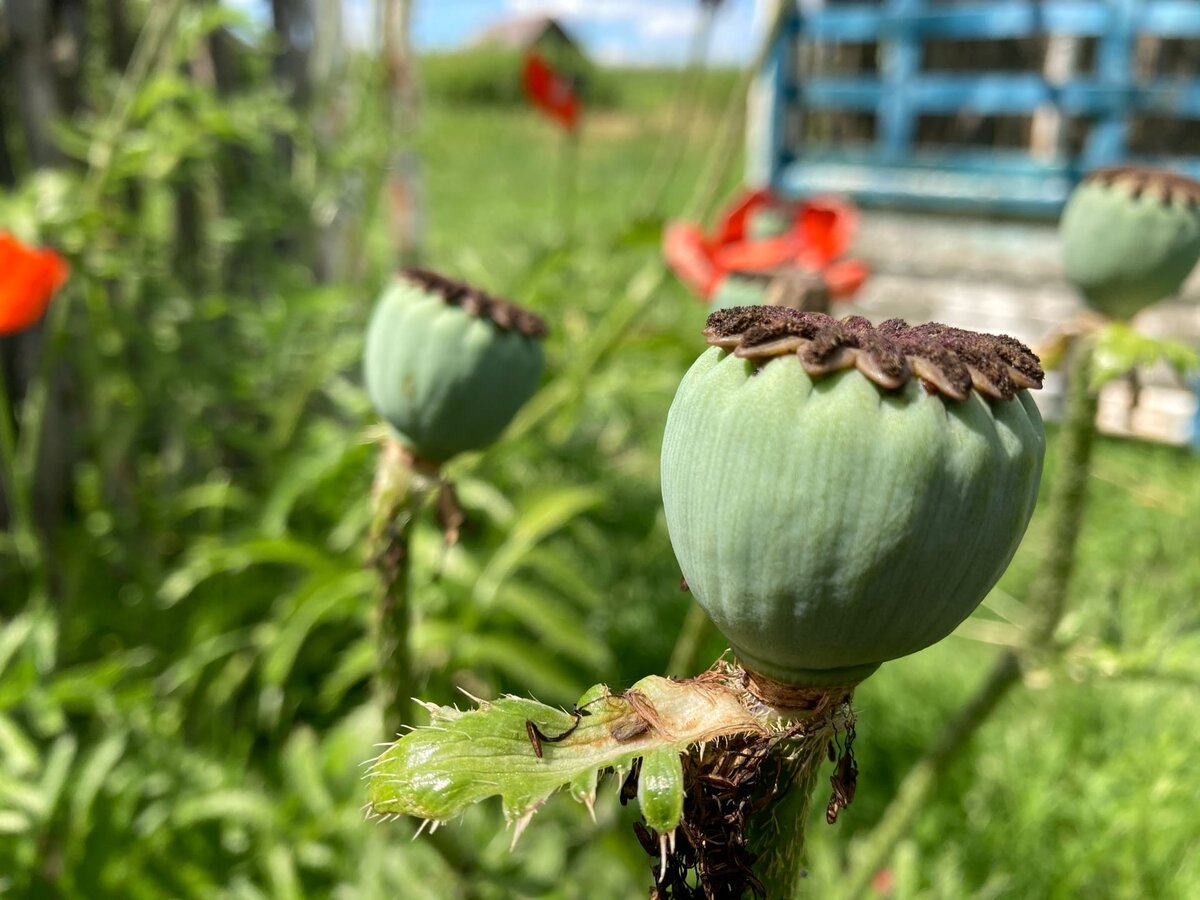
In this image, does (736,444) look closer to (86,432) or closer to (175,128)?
(175,128)

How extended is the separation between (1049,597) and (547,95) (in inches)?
90.7

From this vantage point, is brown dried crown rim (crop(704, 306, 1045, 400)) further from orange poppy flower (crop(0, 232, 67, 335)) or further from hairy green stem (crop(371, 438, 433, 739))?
orange poppy flower (crop(0, 232, 67, 335))

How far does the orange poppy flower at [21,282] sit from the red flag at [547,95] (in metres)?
1.80

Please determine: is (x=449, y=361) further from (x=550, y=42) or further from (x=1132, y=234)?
(x=550, y=42)

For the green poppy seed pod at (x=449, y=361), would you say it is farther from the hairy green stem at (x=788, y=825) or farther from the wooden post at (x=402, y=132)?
the wooden post at (x=402, y=132)

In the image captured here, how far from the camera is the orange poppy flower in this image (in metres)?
1.37

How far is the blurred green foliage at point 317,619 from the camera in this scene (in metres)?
1.51

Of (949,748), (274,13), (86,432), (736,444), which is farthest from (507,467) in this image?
(736,444)

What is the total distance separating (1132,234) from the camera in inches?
40.2

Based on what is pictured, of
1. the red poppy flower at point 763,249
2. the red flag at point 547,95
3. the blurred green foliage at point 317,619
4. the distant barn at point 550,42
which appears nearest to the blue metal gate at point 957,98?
the distant barn at point 550,42

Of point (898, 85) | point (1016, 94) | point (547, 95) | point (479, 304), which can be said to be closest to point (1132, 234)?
point (479, 304)

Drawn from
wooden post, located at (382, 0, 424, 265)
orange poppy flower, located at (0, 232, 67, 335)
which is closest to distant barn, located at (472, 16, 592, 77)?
wooden post, located at (382, 0, 424, 265)

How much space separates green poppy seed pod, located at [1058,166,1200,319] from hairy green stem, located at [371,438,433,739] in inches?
28.2

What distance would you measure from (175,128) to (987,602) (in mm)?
2038
